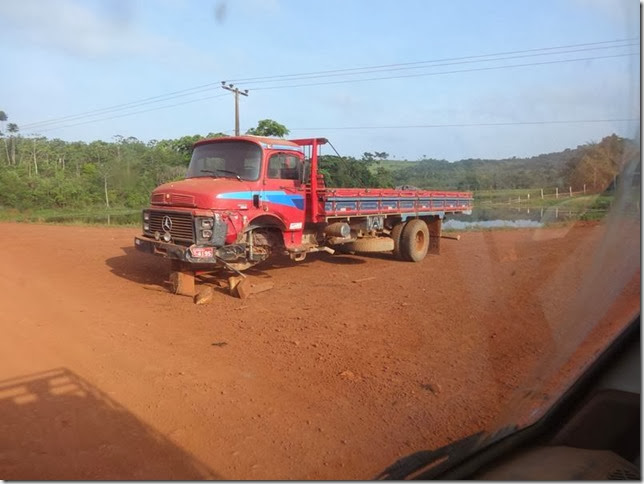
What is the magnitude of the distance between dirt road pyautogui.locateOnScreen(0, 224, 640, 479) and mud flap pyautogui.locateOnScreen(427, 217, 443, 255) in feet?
13.3

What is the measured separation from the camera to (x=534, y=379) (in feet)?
11.1

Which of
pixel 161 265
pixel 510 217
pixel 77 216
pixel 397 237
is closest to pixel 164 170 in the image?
pixel 77 216

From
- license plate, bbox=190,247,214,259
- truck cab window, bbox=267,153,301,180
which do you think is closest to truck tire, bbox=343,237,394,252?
truck cab window, bbox=267,153,301,180

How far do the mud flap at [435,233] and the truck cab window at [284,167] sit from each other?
186 inches

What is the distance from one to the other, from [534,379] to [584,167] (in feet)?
5.06

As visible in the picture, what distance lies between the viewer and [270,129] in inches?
736

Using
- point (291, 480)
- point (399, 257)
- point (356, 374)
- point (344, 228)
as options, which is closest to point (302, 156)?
point (344, 228)

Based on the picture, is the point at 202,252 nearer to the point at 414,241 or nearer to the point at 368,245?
the point at 368,245

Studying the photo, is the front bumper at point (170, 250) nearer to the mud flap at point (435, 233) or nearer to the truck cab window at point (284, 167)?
the truck cab window at point (284, 167)

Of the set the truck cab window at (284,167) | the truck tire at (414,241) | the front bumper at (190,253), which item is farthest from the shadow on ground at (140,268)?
the truck tire at (414,241)

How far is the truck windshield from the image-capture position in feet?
27.5

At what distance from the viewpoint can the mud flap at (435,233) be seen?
12602mm

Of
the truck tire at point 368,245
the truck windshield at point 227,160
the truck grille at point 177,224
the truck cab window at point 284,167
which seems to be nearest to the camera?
the truck grille at point 177,224

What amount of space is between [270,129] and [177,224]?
11522 millimetres
